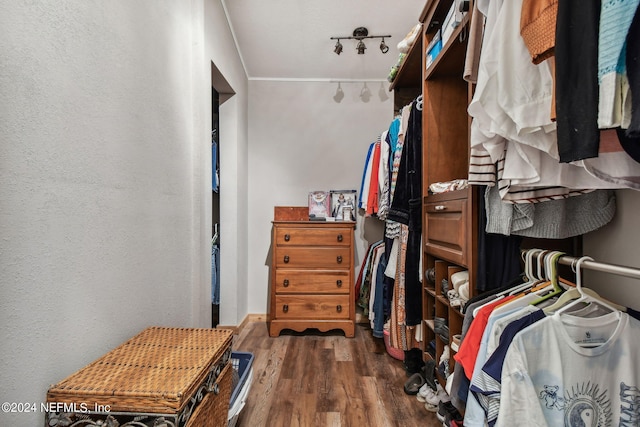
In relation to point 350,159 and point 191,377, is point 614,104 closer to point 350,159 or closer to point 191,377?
point 191,377

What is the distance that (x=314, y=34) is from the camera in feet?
7.86

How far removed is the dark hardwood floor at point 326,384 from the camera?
1509 mm

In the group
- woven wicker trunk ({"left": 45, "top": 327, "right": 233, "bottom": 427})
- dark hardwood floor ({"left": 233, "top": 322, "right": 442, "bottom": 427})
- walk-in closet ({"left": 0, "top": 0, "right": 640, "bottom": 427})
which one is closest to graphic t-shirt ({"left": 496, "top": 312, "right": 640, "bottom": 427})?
walk-in closet ({"left": 0, "top": 0, "right": 640, "bottom": 427})

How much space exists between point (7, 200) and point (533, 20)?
3.84 ft

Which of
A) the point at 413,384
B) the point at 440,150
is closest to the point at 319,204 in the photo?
the point at 440,150

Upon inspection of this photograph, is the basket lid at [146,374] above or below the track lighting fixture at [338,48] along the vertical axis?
below

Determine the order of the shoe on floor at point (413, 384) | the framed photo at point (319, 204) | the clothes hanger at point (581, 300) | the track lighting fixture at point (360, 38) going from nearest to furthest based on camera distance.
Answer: the clothes hanger at point (581, 300) → the shoe on floor at point (413, 384) → the track lighting fixture at point (360, 38) → the framed photo at point (319, 204)

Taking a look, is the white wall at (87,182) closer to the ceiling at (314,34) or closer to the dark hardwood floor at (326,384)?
the dark hardwood floor at (326,384)

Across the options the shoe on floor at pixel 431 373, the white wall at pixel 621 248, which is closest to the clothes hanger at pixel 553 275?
the white wall at pixel 621 248

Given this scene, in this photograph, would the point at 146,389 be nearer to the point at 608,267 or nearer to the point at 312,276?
the point at 608,267

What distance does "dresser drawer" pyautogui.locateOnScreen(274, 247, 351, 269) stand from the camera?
2.59 m

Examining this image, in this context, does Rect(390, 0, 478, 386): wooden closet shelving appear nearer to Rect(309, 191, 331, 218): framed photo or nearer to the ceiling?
the ceiling

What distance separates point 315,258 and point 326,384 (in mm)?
985

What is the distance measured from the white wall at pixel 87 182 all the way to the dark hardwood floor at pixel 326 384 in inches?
25.8
